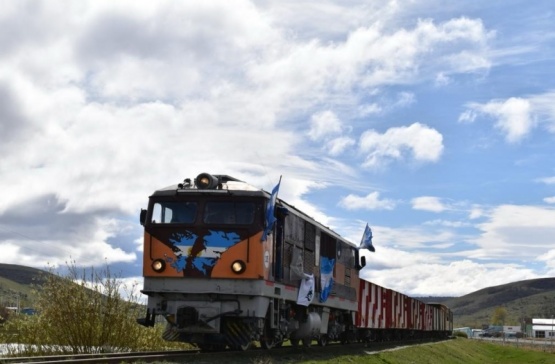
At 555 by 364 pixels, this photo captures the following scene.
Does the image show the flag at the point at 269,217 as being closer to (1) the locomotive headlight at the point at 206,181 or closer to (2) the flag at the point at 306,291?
(1) the locomotive headlight at the point at 206,181

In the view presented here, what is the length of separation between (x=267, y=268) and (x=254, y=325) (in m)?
1.41

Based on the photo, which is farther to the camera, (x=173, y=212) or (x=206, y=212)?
(x=173, y=212)

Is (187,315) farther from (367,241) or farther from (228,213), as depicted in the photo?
(367,241)

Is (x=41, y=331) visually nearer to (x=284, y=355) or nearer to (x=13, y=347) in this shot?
(x=13, y=347)

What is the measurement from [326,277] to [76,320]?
8.16 meters

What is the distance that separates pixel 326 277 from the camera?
76.7 ft

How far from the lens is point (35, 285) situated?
66.4ft

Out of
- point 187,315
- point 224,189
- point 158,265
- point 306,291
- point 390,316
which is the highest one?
point 224,189

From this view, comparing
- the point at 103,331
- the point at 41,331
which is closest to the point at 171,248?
the point at 103,331

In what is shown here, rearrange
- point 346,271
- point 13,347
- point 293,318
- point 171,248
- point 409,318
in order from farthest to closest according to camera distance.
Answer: point 409,318 → point 346,271 → point 293,318 → point 13,347 → point 171,248

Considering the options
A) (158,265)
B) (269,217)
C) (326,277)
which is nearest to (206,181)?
(269,217)

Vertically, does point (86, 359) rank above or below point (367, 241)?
below

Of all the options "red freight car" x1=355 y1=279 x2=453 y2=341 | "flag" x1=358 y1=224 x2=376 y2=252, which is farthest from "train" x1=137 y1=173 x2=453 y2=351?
"red freight car" x1=355 y1=279 x2=453 y2=341

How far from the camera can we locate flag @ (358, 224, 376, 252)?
98.5 feet
